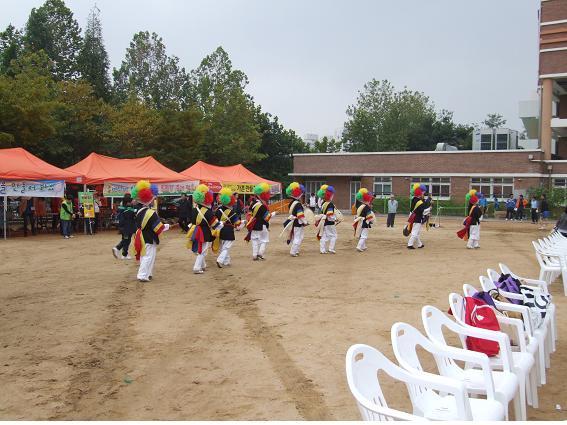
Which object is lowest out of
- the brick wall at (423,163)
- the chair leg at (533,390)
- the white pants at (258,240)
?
the chair leg at (533,390)

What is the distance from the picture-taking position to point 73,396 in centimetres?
451

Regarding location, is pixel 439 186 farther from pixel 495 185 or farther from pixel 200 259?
pixel 200 259

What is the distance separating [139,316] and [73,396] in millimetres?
2795

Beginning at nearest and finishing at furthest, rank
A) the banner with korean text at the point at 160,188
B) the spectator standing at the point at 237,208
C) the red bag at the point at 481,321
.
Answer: the red bag at the point at 481,321, the spectator standing at the point at 237,208, the banner with korean text at the point at 160,188

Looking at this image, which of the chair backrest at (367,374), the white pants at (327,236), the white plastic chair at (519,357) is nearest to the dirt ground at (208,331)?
the white plastic chair at (519,357)

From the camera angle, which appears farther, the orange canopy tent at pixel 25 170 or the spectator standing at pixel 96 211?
the spectator standing at pixel 96 211

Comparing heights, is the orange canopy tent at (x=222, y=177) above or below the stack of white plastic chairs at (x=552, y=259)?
above

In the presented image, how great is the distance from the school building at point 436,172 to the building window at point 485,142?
11.4 m

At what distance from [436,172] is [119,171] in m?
23.3

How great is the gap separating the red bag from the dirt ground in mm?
658

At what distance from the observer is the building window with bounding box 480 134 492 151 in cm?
4591

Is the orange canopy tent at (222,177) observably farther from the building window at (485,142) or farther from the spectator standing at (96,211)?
the building window at (485,142)

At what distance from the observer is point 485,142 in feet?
151

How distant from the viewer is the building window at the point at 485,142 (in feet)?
151
